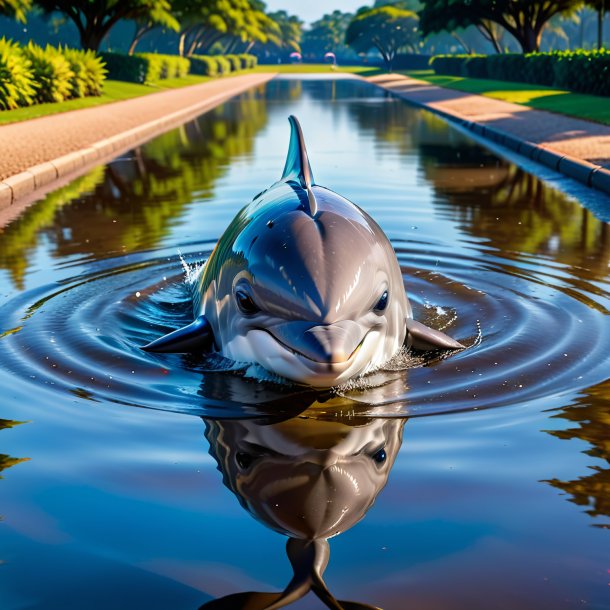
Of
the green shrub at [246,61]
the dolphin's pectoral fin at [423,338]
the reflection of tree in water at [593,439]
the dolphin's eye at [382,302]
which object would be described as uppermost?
the green shrub at [246,61]

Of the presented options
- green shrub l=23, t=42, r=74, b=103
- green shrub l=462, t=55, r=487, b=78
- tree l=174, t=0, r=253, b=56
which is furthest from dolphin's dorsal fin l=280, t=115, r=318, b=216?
tree l=174, t=0, r=253, b=56

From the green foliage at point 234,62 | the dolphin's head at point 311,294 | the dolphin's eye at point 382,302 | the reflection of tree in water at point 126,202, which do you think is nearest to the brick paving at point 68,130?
the reflection of tree in water at point 126,202

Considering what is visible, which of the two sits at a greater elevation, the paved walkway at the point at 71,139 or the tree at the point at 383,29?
the tree at the point at 383,29

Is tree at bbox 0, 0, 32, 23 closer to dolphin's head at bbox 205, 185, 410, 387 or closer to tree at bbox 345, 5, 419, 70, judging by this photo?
dolphin's head at bbox 205, 185, 410, 387

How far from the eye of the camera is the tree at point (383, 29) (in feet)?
404

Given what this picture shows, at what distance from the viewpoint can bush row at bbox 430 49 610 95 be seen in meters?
34.5

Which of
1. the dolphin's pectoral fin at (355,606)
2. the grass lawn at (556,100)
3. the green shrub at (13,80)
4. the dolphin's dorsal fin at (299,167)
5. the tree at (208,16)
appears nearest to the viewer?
the dolphin's pectoral fin at (355,606)

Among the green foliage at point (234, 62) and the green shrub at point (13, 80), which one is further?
the green foliage at point (234, 62)

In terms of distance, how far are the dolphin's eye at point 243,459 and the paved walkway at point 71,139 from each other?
28.6 feet

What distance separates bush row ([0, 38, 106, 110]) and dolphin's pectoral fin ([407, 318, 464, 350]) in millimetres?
24486

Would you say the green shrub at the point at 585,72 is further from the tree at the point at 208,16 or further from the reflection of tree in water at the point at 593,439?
the tree at the point at 208,16

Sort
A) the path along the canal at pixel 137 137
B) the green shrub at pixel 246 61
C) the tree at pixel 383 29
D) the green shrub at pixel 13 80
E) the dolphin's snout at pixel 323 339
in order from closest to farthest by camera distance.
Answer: the dolphin's snout at pixel 323 339
the path along the canal at pixel 137 137
the green shrub at pixel 13 80
the green shrub at pixel 246 61
the tree at pixel 383 29

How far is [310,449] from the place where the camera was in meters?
4.43

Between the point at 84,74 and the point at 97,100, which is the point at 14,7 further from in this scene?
the point at 97,100
